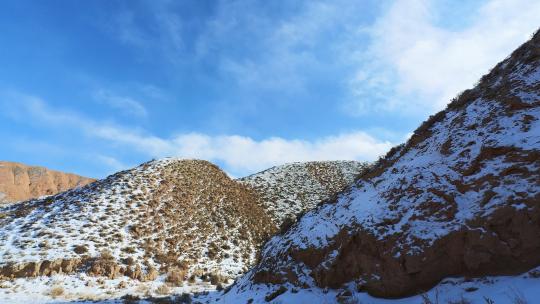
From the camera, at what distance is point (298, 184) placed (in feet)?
151

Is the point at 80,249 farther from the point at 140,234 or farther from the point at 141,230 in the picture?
the point at 141,230

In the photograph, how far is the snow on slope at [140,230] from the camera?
19.9 m

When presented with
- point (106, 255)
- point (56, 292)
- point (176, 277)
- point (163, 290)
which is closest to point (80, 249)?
point (106, 255)

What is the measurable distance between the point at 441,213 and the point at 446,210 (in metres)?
0.14

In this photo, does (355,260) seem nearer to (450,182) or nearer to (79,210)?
(450,182)

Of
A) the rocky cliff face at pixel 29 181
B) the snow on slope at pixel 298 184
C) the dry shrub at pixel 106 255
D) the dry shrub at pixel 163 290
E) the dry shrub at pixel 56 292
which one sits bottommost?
the dry shrub at pixel 163 290

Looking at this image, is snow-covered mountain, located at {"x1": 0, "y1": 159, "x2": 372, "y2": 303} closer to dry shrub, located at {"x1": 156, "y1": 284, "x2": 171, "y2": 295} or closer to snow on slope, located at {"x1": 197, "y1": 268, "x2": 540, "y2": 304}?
dry shrub, located at {"x1": 156, "y1": 284, "x2": 171, "y2": 295}

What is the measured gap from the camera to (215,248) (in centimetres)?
2641

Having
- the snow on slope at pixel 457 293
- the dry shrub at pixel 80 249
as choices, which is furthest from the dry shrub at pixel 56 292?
the snow on slope at pixel 457 293

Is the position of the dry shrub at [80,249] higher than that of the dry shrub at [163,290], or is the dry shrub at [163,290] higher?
the dry shrub at [80,249]

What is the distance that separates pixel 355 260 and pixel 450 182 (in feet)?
10.7

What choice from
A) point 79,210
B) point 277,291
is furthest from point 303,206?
point 277,291

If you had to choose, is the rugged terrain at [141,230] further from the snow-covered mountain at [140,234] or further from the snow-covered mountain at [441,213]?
the snow-covered mountain at [441,213]

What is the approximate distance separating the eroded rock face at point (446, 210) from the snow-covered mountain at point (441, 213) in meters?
0.03
